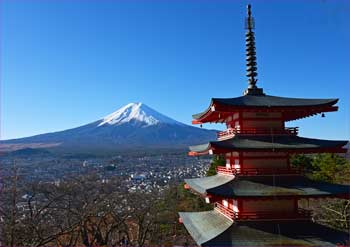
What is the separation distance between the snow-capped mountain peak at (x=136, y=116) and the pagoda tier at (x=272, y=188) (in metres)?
99.5

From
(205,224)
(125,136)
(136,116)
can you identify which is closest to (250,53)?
(205,224)

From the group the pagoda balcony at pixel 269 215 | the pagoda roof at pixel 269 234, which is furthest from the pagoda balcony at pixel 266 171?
the pagoda roof at pixel 269 234

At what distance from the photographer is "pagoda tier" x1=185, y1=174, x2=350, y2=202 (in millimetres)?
9023

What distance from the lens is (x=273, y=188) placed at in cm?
940

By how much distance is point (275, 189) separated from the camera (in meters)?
9.34

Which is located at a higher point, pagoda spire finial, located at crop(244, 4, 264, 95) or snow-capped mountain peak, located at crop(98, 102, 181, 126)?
snow-capped mountain peak, located at crop(98, 102, 181, 126)

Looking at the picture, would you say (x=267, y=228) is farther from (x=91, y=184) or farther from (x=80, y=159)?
(x=80, y=159)

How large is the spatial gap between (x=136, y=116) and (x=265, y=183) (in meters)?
111

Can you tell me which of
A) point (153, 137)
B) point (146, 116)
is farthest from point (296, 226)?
point (146, 116)

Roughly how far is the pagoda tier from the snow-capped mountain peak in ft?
326

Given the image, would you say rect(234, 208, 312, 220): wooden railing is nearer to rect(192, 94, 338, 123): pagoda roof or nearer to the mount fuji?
rect(192, 94, 338, 123): pagoda roof

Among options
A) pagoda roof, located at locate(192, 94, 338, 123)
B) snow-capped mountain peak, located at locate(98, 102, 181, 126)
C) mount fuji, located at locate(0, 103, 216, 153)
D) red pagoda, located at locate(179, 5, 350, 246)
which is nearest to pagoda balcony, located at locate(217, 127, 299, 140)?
red pagoda, located at locate(179, 5, 350, 246)

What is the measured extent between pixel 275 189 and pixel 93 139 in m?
85.0

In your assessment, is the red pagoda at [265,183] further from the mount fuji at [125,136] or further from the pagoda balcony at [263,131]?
the mount fuji at [125,136]
